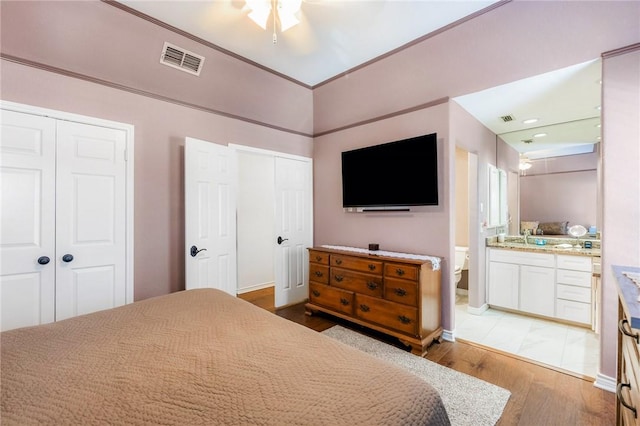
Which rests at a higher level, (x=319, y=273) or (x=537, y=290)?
(x=319, y=273)

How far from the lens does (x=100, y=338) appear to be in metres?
1.23

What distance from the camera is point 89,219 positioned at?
240 centimetres

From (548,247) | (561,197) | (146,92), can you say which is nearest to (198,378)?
(146,92)

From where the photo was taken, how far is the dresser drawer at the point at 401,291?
2539 mm

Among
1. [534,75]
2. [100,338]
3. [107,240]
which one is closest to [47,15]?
[107,240]

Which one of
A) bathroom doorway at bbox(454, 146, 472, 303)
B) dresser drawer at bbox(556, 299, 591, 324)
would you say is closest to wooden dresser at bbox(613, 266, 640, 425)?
dresser drawer at bbox(556, 299, 591, 324)

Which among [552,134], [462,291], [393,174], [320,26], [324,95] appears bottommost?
[462,291]

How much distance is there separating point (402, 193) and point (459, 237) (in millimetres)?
1763

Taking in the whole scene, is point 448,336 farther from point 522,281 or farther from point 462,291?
point 462,291

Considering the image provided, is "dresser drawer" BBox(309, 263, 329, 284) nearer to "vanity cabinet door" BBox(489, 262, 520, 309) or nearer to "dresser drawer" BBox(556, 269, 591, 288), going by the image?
"vanity cabinet door" BBox(489, 262, 520, 309)

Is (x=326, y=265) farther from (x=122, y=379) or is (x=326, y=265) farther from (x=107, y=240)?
(x=122, y=379)

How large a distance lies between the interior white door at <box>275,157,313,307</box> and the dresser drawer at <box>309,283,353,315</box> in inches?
20.9

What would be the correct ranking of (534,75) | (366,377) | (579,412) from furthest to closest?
(534,75), (579,412), (366,377)

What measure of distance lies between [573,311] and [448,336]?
1484mm
